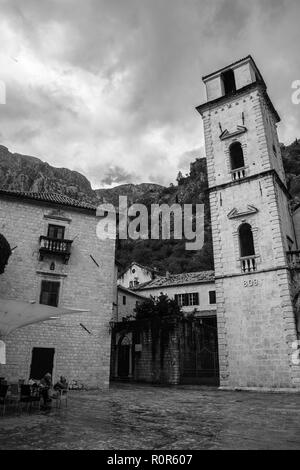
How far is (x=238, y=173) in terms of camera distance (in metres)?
21.1

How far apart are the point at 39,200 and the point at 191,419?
48.5 feet

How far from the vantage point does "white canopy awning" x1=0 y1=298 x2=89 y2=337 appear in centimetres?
1008

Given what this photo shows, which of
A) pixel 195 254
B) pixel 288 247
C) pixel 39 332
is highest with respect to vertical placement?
pixel 195 254

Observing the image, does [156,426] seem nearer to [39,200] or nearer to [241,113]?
[39,200]

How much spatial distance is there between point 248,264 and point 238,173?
5.96m

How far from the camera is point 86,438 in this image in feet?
20.4

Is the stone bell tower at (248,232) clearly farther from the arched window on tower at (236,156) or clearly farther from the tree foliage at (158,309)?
the tree foliage at (158,309)

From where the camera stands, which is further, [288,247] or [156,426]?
[288,247]

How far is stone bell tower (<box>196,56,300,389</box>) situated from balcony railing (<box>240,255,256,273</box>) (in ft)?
0.18

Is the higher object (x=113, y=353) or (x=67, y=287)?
(x=67, y=287)

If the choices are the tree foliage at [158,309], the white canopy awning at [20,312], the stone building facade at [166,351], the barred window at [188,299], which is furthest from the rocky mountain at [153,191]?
the white canopy awning at [20,312]

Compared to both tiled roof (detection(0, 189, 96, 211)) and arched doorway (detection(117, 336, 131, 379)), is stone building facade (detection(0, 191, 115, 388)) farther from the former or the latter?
arched doorway (detection(117, 336, 131, 379))

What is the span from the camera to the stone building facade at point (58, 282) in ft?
56.0

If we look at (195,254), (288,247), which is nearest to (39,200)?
(288,247)
